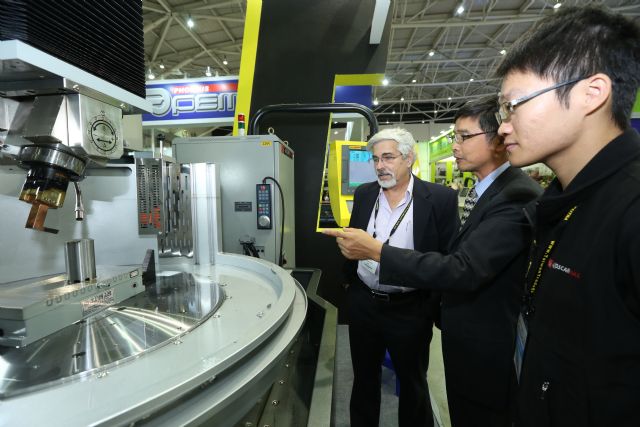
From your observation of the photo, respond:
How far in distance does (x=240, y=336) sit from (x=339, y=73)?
8.35 ft

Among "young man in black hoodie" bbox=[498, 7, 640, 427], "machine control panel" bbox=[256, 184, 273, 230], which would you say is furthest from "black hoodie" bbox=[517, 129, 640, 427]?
"machine control panel" bbox=[256, 184, 273, 230]

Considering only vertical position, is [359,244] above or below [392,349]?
above

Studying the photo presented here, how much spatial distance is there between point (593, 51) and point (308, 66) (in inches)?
95.0

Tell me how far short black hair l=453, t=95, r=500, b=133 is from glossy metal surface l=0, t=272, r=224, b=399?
46.6 inches

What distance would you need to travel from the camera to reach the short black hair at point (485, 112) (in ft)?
4.20

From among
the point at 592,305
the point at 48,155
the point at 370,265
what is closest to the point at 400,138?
the point at 370,265

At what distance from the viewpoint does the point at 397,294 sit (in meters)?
1.54

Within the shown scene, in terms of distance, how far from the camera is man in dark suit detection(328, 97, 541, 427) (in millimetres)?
1062

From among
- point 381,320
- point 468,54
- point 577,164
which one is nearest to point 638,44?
point 577,164

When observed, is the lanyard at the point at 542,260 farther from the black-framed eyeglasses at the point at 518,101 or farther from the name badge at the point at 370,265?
the name badge at the point at 370,265

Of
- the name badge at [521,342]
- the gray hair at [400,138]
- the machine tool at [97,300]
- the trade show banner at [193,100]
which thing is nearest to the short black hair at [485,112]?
the gray hair at [400,138]

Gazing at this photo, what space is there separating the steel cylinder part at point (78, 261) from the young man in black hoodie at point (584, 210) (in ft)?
3.62

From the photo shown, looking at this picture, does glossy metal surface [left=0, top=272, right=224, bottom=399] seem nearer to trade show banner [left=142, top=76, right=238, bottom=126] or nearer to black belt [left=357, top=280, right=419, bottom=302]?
black belt [left=357, top=280, right=419, bottom=302]

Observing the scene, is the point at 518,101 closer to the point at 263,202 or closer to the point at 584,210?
the point at 584,210
